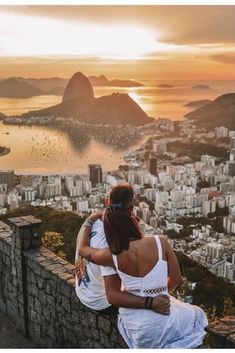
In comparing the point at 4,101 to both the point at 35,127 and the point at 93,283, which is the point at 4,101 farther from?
the point at 93,283

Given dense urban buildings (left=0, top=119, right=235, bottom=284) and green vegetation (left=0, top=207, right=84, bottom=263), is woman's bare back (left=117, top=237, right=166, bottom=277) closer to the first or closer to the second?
green vegetation (left=0, top=207, right=84, bottom=263)

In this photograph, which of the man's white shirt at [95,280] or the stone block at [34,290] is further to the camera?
the stone block at [34,290]

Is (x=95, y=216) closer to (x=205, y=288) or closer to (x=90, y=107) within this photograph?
(x=205, y=288)

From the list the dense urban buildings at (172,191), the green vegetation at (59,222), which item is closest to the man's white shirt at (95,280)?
the green vegetation at (59,222)

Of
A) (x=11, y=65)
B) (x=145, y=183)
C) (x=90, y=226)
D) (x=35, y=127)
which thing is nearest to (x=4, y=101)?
(x=35, y=127)

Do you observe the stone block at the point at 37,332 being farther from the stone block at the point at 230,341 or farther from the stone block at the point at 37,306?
the stone block at the point at 230,341

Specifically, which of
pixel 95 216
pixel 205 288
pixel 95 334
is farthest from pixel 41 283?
pixel 205 288

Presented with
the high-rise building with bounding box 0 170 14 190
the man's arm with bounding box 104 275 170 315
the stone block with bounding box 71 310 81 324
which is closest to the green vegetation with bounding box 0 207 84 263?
the high-rise building with bounding box 0 170 14 190
